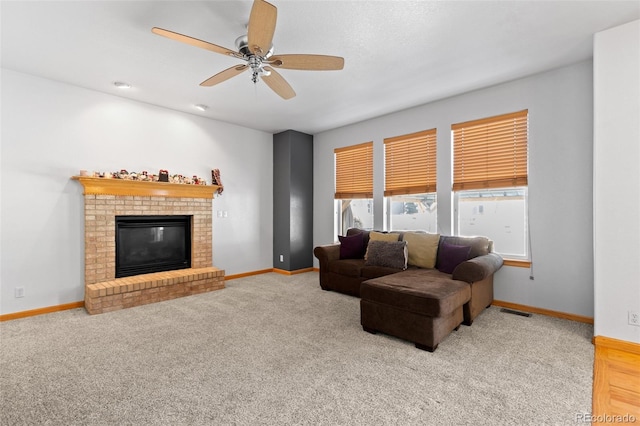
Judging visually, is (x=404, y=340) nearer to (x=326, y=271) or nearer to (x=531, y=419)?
(x=531, y=419)

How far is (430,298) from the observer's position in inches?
106

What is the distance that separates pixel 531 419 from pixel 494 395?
0.25 meters

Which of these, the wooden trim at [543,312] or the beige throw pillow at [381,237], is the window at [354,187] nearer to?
the beige throw pillow at [381,237]

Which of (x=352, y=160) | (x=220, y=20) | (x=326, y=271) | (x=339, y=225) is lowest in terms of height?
(x=326, y=271)

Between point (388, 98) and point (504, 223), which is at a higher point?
point (388, 98)

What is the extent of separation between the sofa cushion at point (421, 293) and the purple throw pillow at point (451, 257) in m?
0.34

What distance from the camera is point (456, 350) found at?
271 cm

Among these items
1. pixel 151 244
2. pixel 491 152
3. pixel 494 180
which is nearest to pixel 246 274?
pixel 151 244

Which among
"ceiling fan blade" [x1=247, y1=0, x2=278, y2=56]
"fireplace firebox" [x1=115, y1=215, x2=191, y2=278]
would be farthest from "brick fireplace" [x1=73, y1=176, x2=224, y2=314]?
"ceiling fan blade" [x1=247, y1=0, x2=278, y2=56]

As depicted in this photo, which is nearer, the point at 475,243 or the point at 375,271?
the point at 475,243

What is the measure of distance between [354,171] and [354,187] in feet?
0.99

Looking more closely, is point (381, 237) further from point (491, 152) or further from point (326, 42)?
point (326, 42)

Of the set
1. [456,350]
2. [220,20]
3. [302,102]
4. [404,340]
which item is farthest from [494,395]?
[302,102]

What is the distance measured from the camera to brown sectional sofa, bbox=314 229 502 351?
2.71m
